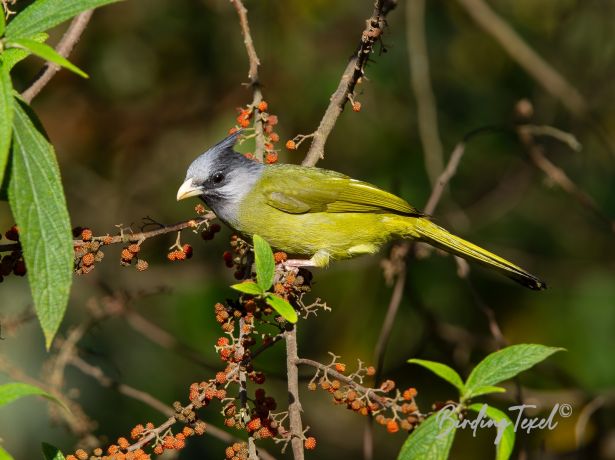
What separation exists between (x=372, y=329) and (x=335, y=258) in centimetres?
193

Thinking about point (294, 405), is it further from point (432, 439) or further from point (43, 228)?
point (43, 228)

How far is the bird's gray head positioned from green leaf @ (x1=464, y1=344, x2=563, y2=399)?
1.66 m

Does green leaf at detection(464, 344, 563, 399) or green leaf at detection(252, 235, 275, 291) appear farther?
green leaf at detection(252, 235, 275, 291)

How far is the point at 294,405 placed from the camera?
2352mm

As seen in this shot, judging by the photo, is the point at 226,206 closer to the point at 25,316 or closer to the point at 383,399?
the point at 25,316

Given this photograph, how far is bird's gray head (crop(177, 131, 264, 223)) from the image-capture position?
3666 millimetres

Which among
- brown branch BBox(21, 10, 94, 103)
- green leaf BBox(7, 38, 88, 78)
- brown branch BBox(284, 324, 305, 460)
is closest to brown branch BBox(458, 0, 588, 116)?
brown branch BBox(21, 10, 94, 103)

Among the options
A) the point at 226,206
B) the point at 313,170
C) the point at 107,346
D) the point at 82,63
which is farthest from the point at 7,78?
the point at 82,63

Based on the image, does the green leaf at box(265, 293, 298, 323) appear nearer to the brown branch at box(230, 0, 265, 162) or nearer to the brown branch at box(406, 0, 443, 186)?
the brown branch at box(230, 0, 265, 162)

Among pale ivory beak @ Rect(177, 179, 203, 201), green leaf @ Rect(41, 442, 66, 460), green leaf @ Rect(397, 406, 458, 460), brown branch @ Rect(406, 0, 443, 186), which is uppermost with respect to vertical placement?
brown branch @ Rect(406, 0, 443, 186)

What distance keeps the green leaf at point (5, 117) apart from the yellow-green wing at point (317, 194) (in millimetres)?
1937

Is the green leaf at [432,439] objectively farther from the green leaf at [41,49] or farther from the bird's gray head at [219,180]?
the bird's gray head at [219,180]

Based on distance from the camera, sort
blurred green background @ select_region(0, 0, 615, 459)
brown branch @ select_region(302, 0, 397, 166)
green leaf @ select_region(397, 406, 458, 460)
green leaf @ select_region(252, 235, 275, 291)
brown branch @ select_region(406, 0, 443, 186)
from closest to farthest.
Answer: green leaf @ select_region(397, 406, 458, 460) < green leaf @ select_region(252, 235, 275, 291) < brown branch @ select_region(302, 0, 397, 166) < brown branch @ select_region(406, 0, 443, 186) < blurred green background @ select_region(0, 0, 615, 459)

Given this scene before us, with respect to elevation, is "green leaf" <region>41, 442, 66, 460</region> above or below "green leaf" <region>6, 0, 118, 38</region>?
below
